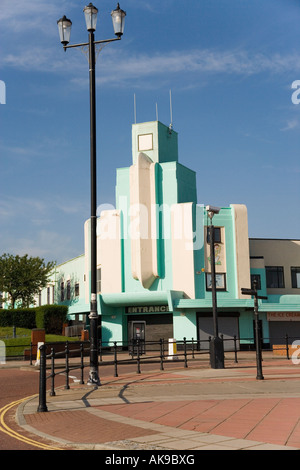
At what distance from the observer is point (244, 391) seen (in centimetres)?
1387

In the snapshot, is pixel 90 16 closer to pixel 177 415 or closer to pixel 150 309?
pixel 177 415

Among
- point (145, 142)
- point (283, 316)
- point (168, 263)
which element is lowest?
point (283, 316)

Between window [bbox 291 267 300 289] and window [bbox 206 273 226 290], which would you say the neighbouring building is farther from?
window [bbox 291 267 300 289]

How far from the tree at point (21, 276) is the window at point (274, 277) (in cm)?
2248

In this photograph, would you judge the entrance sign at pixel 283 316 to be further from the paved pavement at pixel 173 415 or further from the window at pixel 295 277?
the paved pavement at pixel 173 415

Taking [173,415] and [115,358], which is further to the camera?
[115,358]

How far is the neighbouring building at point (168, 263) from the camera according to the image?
4034cm

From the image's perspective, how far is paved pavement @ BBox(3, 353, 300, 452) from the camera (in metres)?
7.89

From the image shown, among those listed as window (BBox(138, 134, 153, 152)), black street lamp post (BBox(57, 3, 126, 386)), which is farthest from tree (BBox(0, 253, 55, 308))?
black street lamp post (BBox(57, 3, 126, 386))

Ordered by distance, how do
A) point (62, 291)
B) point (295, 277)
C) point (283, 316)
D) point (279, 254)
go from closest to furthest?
1. point (283, 316)
2. point (279, 254)
3. point (295, 277)
4. point (62, 291)

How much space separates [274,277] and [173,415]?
3715cm

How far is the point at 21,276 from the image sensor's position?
181 ft

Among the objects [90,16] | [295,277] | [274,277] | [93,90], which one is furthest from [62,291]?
[90,16]

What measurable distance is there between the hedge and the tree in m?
3.76
